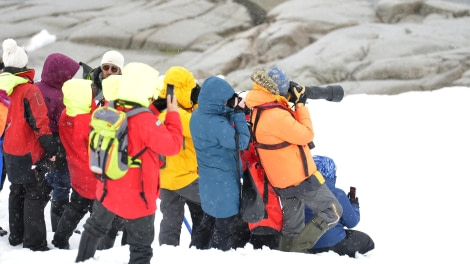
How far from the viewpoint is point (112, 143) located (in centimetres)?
352

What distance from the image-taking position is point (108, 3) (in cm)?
2016

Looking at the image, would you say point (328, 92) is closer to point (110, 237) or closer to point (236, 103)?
point (236, 103)

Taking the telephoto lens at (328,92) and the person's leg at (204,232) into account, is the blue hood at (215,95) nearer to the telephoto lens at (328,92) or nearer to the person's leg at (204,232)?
the telephoto lens at (328,92)

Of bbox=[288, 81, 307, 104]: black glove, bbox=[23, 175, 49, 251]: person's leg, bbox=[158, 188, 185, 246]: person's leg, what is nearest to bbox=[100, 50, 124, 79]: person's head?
bbox=[23, 175, 49, 251]: person's leg

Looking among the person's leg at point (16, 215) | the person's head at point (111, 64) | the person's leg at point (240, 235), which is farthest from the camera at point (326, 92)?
the person's leg at point (16, 215)

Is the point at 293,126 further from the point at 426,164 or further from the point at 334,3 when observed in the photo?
the point at 334,3

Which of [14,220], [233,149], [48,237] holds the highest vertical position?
[233,149]

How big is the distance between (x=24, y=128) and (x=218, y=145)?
70.3 inches

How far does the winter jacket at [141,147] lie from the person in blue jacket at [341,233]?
72.4 inches

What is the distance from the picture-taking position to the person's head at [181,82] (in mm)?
4688

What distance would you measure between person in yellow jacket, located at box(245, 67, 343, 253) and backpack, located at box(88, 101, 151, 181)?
1272mm

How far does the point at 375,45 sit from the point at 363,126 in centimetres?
643

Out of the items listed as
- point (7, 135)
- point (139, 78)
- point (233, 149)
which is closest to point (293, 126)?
point (233, 149)

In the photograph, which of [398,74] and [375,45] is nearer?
[398,74]
